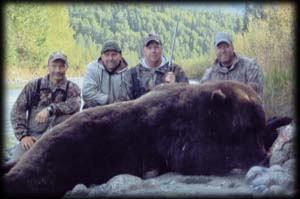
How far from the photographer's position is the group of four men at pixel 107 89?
4383 millimetres

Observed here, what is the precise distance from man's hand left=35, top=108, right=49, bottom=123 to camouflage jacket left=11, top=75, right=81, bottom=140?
0.05 m

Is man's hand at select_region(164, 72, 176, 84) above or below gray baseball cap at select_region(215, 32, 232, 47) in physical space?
below

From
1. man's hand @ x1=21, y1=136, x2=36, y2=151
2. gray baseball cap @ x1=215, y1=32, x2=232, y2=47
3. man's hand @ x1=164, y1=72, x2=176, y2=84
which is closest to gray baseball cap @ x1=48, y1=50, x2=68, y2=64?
man's hand @ x1=21, y1=136, x2=36, y2=151

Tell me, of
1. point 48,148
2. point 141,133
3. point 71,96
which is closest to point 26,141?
point 71,96

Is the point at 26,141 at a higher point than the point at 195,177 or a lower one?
higher

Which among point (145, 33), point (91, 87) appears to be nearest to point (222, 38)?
point (145, 33)

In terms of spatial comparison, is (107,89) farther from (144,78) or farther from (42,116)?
(42,116)

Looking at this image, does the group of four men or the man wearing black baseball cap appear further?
the man wearing black baseball cap

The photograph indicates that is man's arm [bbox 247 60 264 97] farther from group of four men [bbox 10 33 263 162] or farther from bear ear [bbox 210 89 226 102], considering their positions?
bear ear [bbox 210 89 226 102]

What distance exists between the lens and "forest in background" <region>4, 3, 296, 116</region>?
4203 mm

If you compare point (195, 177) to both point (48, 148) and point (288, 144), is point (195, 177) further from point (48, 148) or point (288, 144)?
point (48, 148)

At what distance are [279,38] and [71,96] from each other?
1.91 metres

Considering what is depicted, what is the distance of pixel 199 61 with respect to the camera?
4566 millimetres

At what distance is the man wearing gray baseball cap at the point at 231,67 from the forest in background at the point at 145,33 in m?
0.09
